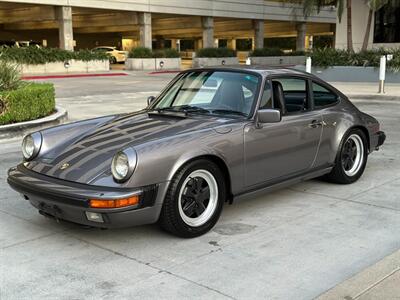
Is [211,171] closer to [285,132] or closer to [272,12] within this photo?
[285,132]

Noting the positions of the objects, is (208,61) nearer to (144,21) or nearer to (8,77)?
(144,21)

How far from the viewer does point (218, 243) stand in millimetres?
4297

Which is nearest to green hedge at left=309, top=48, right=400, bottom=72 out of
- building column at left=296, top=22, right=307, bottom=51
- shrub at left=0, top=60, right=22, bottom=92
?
shrub at left=0, top=60, right=22, bottom=92

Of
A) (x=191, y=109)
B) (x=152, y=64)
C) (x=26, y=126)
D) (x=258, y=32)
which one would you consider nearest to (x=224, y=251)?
(x=191, y=109)

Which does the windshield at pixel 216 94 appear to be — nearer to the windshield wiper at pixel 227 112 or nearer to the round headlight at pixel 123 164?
the windshield wiper at pixel 227 112

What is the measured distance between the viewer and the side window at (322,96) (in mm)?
5691

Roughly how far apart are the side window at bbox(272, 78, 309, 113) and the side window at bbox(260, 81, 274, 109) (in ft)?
0.78

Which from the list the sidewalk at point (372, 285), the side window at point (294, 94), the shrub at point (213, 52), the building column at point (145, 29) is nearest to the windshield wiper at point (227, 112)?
the side window at point (294, 94)

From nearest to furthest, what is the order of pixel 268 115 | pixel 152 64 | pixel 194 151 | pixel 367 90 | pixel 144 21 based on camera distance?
1. pixel 194 151
2. pixel 268 115
3. pixel 367 90
4. pixel 152 64
5. pixel 144 21

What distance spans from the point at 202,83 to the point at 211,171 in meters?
1.24

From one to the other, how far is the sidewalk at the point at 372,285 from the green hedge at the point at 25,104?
25.0 feet

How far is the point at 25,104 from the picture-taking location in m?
9.76

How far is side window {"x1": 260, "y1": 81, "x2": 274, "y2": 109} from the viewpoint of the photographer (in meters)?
4.95

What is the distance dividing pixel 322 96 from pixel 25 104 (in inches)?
242
